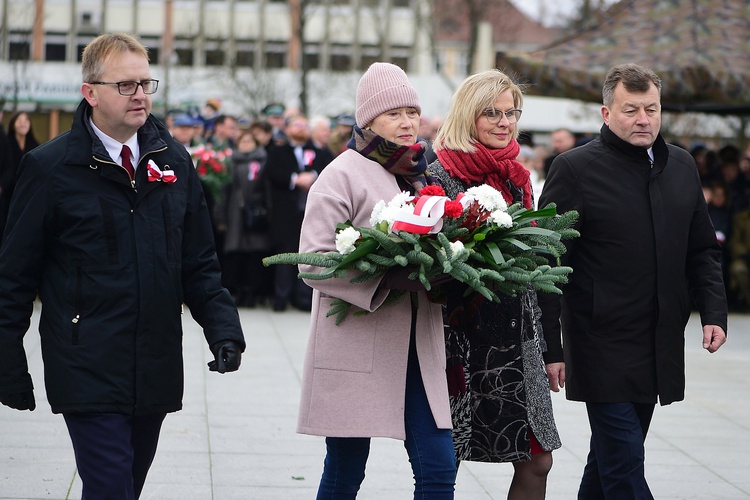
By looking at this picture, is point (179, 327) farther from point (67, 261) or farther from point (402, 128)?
point (402, 128)

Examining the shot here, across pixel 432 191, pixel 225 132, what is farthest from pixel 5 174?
pixel 432 191

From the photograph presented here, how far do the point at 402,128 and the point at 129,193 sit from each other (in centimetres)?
104

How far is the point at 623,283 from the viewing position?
479cm

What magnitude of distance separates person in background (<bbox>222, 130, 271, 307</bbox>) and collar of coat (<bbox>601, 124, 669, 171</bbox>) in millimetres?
8786

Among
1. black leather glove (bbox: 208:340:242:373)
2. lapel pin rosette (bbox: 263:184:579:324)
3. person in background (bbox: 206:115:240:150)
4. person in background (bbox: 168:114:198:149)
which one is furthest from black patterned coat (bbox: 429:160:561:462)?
person in background (bbox: 206:115:240:150)

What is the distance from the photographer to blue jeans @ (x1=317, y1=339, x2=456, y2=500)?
4.19 m

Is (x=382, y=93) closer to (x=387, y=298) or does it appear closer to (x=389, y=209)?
(x=389, y=209)

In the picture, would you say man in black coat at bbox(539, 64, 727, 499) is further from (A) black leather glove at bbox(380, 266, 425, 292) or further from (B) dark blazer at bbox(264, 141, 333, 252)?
(B) dark blazer at bbox(264, 141, 333, 252)

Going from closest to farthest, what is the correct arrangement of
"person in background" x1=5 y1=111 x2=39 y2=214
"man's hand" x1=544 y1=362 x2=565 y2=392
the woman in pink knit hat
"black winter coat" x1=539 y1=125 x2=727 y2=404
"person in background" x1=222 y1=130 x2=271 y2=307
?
the woman in pink knit hat → "black winter coat" x1=539 y1=125 x2=727 y2=404 → "man's hand" x1=544 y1=362 x2=565 y2=392 → "person in background" x1=5 y1=111 x2=39 y2=214 → "person in background" x1=222 y1=130 x2=271 y2=307

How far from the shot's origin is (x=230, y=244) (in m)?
13.8

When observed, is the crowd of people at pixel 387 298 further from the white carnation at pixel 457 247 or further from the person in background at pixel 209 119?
the person in background at pixel 209 119

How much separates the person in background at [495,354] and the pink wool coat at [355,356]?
28 centimetres

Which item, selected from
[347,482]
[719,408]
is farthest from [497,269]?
[719,408]

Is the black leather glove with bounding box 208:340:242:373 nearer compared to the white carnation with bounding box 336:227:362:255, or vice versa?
the white carnation with bounding box 336:227:362:255
